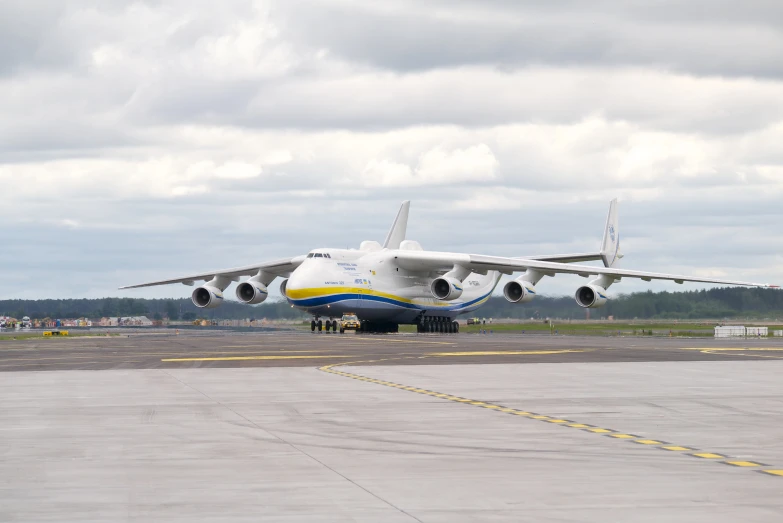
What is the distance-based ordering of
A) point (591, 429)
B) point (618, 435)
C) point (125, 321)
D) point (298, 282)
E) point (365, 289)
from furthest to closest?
point (125, 321), point (365, 289), point (298, 282), point (591, 429), point (618, 435)

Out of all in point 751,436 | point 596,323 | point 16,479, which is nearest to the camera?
point 16,479

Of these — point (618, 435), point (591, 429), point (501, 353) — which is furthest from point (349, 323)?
point (618, 435)

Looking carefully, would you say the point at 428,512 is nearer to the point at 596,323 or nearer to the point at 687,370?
the point at 687,370

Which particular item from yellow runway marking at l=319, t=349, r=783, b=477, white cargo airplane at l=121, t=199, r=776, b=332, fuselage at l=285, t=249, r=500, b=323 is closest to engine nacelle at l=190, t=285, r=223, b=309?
white cargo airplane at l=121, t=199, r=776, b=332

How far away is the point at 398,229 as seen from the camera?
2724 inches

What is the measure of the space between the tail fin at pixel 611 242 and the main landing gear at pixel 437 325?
1009 cm

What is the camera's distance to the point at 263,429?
39.1ft

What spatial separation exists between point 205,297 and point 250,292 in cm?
259

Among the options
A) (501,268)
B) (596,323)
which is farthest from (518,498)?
(596,323)

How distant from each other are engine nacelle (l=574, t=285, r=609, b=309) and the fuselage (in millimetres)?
9973

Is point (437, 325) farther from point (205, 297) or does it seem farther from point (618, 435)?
point (618, 435)

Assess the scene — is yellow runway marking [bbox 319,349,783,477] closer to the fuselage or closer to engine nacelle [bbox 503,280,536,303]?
the fuselage

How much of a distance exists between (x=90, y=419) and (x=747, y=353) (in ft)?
77.9

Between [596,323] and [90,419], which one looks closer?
[90,419]
